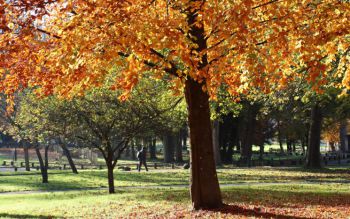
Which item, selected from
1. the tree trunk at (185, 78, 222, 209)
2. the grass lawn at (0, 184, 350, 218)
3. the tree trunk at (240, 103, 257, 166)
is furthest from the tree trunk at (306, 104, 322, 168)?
the tree trunk at (185, 78, 222, 209)

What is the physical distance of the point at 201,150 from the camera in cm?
1307

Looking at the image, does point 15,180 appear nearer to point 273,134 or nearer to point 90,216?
point 90,216

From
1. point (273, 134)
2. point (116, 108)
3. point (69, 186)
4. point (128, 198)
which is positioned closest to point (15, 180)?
point (69, 186)

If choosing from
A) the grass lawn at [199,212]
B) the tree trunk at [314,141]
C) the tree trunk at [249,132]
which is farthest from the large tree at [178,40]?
the tree trunk at [249,132]

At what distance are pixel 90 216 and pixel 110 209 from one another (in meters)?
1.07

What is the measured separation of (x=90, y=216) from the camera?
14117 mm

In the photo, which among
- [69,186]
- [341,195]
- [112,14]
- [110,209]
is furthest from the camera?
[69,186]

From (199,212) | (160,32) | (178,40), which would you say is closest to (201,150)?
(199,212)

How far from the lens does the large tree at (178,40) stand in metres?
10.1

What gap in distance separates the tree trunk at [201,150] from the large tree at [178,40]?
27mm

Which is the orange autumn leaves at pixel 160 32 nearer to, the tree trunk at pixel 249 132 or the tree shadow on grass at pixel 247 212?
the tree shadow on grass at pixel 247 212

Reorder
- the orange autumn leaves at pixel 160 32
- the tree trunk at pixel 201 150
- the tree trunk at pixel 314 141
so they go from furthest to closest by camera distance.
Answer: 1. the tree trunk at pixel 314 141
2. the tree trunk at pixel 201 150
3. the orange autumn leaves at pixel 160 32

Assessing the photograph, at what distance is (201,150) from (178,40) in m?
3.97

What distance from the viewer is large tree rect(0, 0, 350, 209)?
10078 mm
